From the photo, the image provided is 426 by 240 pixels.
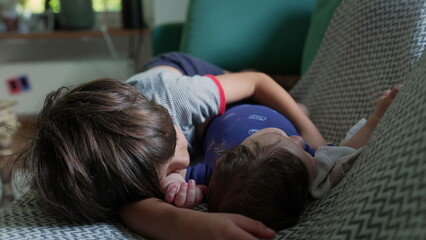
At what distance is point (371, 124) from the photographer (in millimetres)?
774

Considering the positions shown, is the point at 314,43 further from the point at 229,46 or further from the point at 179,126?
the point at 179,126

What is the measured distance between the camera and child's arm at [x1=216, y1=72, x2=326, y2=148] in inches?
38.5

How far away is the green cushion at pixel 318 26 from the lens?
1263mm

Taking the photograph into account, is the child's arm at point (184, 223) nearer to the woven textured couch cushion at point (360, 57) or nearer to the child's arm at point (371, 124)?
the child's arm at point (371, 124)

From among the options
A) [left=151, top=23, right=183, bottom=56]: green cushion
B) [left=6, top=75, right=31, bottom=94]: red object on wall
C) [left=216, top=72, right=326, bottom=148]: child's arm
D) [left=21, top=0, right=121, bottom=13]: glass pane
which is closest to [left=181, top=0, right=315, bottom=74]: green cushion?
[left=151, top=23, right=183, bottom=56]: green cushion

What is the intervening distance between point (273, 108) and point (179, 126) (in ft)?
0.84

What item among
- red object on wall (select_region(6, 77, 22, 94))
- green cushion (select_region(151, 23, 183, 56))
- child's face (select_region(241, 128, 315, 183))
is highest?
child's face (select_region(241, 128, 315, 183))

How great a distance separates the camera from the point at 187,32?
5.32 ft

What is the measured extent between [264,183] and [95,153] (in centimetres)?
26

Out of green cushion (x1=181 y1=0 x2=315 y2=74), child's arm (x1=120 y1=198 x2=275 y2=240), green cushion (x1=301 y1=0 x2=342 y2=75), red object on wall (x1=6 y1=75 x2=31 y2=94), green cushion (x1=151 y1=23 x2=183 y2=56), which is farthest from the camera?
red object on wall (x1=6 y1=75 x2=31 y2=94)

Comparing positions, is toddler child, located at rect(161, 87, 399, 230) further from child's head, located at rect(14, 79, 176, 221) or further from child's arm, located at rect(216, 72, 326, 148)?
child's arm, located at rect(216, 72, 326, 148)

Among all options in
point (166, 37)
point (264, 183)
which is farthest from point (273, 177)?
point (166, 37)

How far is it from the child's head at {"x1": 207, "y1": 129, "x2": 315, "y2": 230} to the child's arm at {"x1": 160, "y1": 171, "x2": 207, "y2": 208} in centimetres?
5

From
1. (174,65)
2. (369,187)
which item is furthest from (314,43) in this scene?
(369,187)
